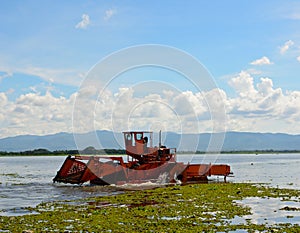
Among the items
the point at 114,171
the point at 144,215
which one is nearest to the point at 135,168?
the point at 114,171

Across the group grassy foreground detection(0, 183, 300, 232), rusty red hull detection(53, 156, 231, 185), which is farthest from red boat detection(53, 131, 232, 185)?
grassy foreground detection(0, 183, 300, 232)

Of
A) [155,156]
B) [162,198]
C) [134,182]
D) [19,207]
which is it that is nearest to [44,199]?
[19,207]

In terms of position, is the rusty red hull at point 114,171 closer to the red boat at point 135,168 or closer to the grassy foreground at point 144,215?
the red boat at point 135,168

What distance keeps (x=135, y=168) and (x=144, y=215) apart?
69.3 feet

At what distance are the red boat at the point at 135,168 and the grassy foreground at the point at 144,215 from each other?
9.78 meters

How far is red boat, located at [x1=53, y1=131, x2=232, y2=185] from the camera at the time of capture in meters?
43.2

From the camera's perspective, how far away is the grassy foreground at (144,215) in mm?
19984

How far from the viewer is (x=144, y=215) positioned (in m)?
23.5

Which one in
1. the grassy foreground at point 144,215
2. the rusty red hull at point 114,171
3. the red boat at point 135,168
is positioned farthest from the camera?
the red boat at point 135,168

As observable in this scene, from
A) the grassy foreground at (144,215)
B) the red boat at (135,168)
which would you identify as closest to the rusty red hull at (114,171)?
the red boat at (135,168)

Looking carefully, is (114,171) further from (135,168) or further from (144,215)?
(144,215)

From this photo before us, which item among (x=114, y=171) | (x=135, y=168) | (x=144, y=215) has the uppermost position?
(x=135, y=168)

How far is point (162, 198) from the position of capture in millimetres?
31875

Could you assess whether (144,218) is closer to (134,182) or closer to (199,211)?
(199,211)
